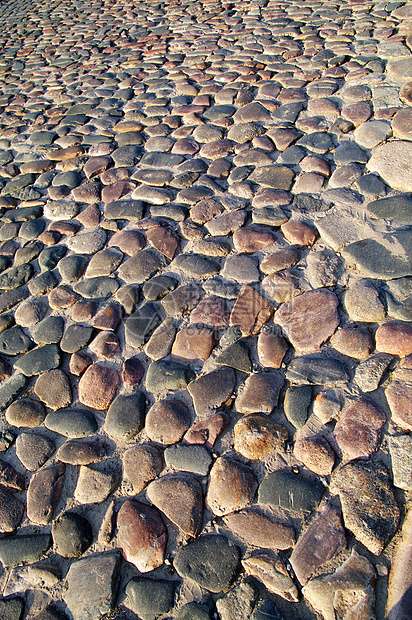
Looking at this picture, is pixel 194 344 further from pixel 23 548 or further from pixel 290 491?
pixel 23 548

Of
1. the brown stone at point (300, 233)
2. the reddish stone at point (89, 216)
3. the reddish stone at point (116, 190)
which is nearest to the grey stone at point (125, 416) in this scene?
the brown stone at point (300, 233)

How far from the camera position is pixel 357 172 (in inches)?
74.3

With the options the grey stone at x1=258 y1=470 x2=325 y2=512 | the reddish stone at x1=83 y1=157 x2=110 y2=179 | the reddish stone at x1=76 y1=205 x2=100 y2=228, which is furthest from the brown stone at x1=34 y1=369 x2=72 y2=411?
the reddish stone at x1=83 y1=157 x2=110 y2=179

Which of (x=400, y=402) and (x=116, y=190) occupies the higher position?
(x=116, y=190)

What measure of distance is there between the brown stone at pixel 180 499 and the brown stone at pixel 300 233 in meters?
1.02

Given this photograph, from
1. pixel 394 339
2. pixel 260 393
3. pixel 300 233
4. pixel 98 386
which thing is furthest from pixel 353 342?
pixel 98 386

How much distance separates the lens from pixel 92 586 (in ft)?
3.52

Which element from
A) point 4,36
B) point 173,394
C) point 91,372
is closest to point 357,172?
point 173,394

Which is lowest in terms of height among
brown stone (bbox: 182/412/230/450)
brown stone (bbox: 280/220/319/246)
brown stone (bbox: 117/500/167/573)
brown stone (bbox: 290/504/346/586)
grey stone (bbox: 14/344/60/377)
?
brown stone (bbox: 290/504/346/586)

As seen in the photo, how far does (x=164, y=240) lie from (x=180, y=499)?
1.12 meters

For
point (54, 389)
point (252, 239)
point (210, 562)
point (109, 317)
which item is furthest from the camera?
point (252, 239)

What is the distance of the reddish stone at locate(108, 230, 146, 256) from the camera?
1.88 meters

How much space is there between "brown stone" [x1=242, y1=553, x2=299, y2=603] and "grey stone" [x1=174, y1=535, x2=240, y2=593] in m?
0.04

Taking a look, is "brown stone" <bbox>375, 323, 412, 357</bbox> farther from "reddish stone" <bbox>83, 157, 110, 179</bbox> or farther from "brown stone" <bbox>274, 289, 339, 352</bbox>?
"reddish stone" <bbox>83, 157, 110, 179</bbox>
